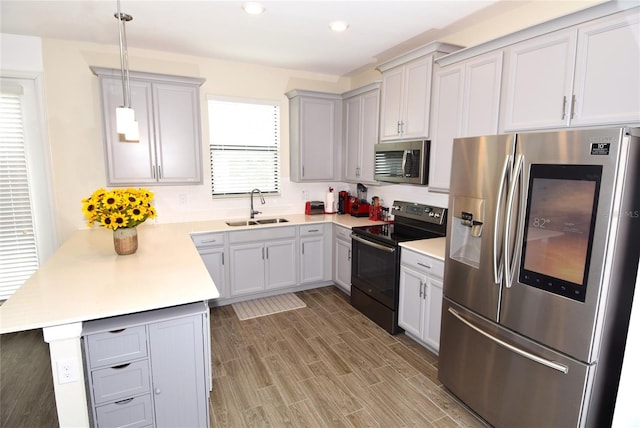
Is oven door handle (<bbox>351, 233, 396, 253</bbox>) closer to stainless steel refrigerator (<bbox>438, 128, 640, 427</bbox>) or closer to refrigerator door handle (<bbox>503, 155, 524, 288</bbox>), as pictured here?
stainless steel refrigerator (<bbox>438, 128, 640, 427</bbox>)

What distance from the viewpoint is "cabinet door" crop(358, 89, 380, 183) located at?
3790mm

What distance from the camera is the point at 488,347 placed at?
1.99 metres

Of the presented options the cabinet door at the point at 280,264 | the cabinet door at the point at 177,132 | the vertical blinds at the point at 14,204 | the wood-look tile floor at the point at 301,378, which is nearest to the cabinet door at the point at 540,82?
the wood-look tile floor at the point at 301,378

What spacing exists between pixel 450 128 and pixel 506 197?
1.12 metres

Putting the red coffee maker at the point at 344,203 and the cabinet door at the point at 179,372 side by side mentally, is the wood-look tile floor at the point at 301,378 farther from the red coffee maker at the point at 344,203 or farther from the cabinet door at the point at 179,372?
the red coffee maker at the point at 344,203

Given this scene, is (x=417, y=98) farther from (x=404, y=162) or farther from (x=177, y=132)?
(x=177, y=132)

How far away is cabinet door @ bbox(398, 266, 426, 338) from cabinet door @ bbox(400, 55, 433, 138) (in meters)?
1.26

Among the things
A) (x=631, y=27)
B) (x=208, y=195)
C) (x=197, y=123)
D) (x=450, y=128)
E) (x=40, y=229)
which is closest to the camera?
(x=631, y=27)

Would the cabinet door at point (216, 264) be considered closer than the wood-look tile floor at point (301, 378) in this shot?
No

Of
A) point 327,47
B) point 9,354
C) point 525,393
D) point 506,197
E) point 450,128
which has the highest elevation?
point 327,47

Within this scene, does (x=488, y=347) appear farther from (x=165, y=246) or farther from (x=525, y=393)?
(x=165, y=246)

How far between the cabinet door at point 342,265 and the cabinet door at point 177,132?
1.85 m

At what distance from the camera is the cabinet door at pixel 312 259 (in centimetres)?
409

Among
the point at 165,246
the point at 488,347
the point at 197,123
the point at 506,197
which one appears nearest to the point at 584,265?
the point at 506,197
